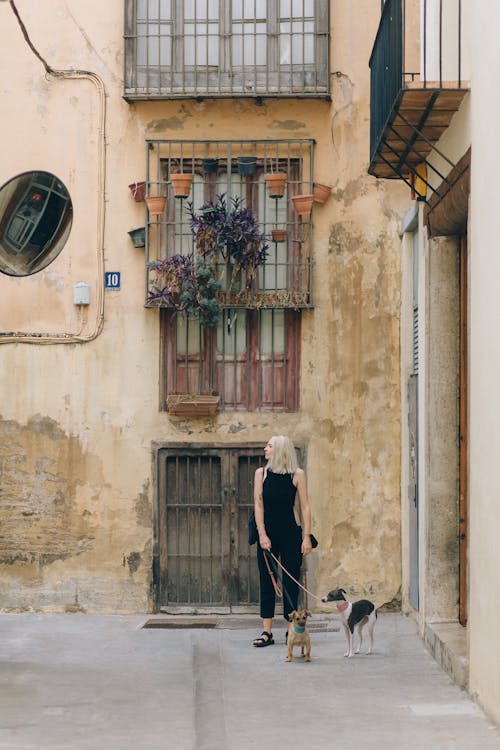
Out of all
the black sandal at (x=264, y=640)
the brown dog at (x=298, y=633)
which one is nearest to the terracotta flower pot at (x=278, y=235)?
the black sandal at (x=264, y=640)

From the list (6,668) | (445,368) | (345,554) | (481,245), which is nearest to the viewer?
(481,245)

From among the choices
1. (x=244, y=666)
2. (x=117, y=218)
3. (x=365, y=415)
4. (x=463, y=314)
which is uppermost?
(x=117, y=218)

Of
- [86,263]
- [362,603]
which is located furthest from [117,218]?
[362,603]

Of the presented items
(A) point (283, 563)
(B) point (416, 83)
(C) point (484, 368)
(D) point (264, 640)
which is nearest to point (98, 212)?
(A) point (283, 563)

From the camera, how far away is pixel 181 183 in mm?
13125

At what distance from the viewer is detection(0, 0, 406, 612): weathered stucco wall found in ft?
43.5

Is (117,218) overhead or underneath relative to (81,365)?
overhead

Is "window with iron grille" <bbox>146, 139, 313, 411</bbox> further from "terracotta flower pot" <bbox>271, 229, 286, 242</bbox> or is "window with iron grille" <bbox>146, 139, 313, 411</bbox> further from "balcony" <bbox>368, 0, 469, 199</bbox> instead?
"balcony" <bbox>368, 0, 469, 199</bbox>

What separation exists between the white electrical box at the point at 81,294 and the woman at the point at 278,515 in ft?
9.42

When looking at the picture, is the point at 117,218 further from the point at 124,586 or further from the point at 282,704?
the point at 282,704

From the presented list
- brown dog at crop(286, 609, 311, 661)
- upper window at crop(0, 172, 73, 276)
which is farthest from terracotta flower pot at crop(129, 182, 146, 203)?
brown dog at crop(286, 609, 311, 661)

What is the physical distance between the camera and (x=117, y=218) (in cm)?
1343

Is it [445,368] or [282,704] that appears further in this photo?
[445,368]

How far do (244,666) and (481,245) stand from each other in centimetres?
390
